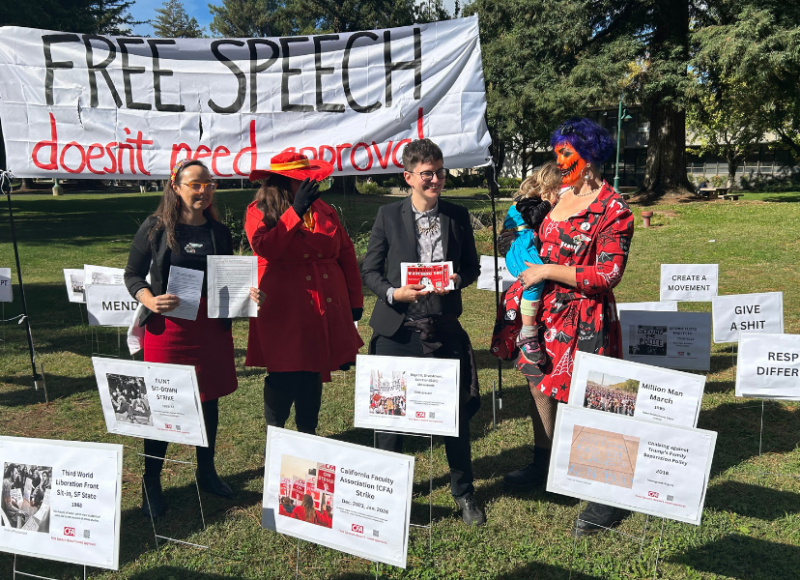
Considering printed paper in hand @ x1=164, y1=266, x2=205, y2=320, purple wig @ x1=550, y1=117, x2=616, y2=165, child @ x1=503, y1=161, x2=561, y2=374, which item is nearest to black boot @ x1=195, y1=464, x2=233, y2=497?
printed paper in hand @ x1=164, y1=266, x2=205, y2=320

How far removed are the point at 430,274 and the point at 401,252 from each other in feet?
0.81

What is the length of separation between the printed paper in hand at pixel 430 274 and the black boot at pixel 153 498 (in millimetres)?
2110

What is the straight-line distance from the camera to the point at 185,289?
12.1ft

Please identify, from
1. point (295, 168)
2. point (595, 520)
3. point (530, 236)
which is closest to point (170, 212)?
point (295, 168)

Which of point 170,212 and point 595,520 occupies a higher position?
point 170,212

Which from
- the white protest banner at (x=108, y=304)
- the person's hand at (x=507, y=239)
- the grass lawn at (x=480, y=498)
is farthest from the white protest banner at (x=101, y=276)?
the person's hand at (x=507, y=239)

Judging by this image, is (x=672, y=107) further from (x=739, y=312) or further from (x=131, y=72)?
(x=131, y=72)

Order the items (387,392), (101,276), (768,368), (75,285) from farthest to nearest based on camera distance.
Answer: (75,285) → (101,276) → (768,368) → (387,392)

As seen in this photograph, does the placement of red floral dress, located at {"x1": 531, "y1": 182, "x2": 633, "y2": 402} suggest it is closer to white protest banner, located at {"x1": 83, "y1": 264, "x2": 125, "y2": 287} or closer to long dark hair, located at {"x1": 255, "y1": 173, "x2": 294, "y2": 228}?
long dark hair, located at {"x1": 255, "y1": 173, "x2": 294, "y2": 228}

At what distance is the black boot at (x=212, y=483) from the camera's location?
416 centimetres

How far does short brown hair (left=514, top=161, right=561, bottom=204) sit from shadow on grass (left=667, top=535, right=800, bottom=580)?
2206mm

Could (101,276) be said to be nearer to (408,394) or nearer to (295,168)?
(295,168)

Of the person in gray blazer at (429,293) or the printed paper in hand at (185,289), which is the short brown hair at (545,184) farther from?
the printed paper in hand at (185,289)

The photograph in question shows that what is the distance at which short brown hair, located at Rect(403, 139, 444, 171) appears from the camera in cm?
346
